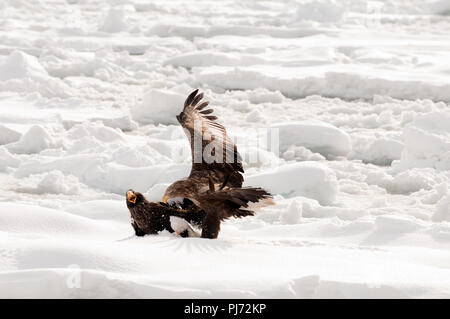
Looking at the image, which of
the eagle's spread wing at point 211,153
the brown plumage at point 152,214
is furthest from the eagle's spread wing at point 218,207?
the eagle's spread wing at point 211,153

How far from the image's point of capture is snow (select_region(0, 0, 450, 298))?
3.01m

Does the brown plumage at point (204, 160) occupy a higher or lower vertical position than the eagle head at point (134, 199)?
higher

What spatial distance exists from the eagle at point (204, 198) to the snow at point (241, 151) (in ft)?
0.49

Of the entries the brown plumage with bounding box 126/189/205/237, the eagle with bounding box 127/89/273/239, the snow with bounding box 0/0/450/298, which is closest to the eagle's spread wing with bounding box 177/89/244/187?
the eagle with bounding box 127/89/273/239

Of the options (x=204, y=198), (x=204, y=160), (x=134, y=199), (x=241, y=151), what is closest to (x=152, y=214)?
(x=134, y=199)

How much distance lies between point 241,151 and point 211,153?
2956mm

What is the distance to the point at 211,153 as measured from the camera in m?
4.35

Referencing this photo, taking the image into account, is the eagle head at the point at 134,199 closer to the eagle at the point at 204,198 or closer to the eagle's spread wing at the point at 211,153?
the eagle at the point at 204,198

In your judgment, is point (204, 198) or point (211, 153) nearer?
point (204, 198)

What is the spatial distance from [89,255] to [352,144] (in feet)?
17.7

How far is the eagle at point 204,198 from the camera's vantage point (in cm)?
369

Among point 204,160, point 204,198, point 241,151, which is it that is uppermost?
point 204,160

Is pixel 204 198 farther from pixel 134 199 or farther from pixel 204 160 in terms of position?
pixel 204 160

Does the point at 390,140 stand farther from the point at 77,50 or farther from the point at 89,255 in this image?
the point at 77,50
